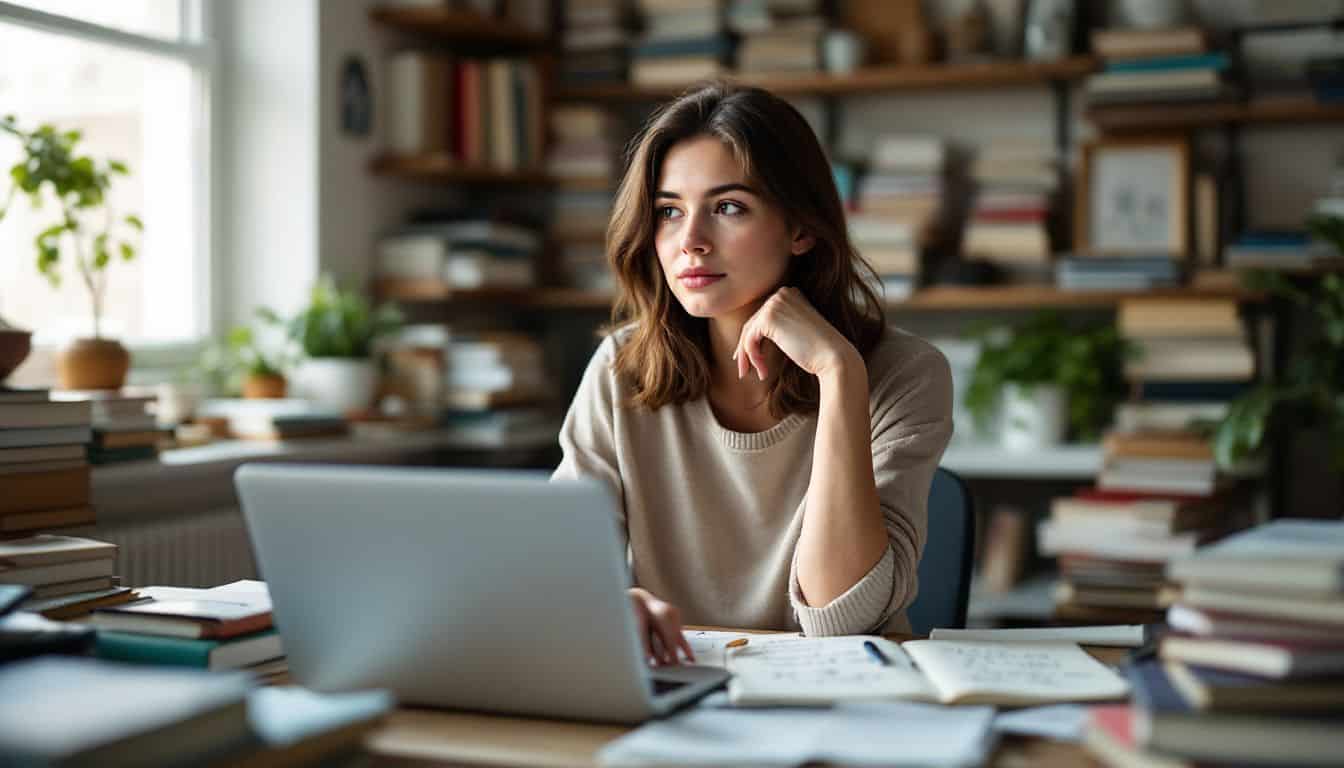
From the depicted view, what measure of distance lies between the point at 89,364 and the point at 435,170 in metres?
1.17

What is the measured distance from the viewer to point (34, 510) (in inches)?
69.4

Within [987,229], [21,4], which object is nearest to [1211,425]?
[987,229]

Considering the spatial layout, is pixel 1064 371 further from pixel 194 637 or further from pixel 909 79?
pixel 194 637

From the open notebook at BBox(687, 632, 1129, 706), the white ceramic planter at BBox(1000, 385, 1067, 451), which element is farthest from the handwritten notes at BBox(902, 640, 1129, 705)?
the white ceramic planter at BBox(1000, 385, 1067, 451)

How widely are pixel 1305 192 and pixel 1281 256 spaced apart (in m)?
0.37

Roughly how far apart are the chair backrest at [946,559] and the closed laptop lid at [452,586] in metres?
0.82

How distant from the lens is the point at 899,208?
3.47 metres

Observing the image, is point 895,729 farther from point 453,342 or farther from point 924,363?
point 453,342

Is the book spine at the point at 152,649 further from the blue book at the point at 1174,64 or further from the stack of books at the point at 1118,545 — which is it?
the blue book at the point at 1174,64

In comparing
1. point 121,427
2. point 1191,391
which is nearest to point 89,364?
point 121,427

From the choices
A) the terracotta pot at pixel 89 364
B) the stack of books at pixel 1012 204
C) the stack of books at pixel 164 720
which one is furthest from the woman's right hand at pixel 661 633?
the stack of books at pixel 1012 204

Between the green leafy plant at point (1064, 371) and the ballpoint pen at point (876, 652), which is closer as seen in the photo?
the ballpoint pen at point (876, 652)

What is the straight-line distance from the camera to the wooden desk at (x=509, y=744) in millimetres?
957

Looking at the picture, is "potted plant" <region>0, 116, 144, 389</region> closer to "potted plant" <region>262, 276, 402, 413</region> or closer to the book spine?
"potted plant" <region>262, 276, 402, 413</region>
